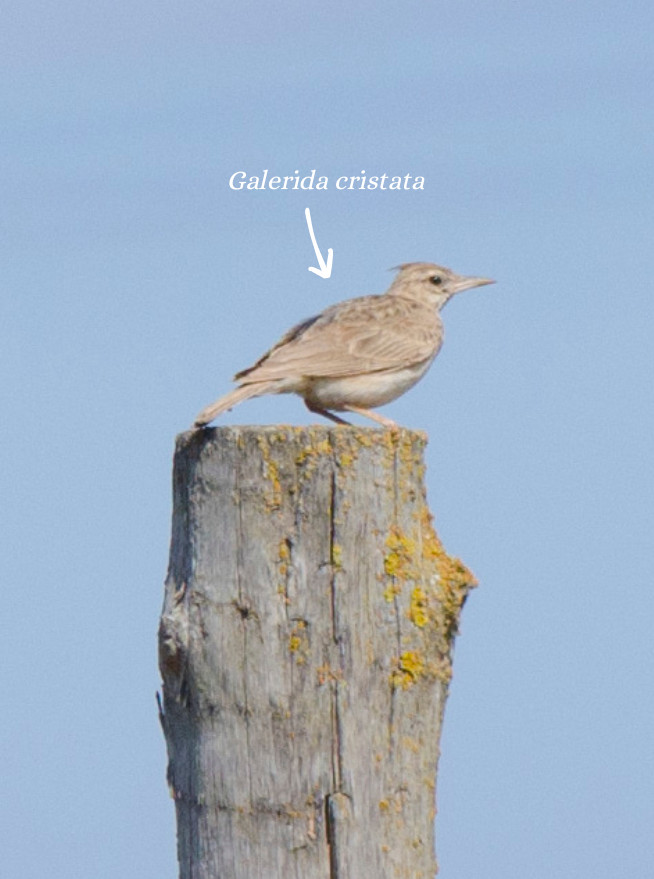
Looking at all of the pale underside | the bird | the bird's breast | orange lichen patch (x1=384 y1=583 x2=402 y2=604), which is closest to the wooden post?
orange lichen patch (x1=384 y1=583 x2=402 y2=604)

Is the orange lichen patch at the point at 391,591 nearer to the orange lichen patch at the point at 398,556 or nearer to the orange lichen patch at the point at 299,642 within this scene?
the orange lichen patch at the point at 398,556

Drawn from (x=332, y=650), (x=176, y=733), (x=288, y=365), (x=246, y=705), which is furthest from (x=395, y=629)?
(x=288, y=365)

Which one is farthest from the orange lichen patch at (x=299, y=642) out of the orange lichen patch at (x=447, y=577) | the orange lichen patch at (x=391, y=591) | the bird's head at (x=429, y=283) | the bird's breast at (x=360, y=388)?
the bird's head at (x=429, y=283)

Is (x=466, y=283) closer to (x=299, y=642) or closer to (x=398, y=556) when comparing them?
Answer: (x=398, y=556)

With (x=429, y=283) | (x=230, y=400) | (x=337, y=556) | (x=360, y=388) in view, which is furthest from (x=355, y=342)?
(x=337, y=556)

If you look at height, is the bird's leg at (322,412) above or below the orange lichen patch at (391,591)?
above

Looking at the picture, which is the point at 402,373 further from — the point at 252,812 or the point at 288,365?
the point at 252,812
